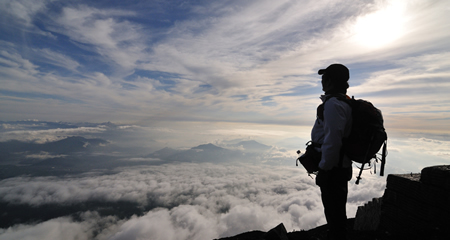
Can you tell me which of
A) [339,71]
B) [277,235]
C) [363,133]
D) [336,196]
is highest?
[339,71]

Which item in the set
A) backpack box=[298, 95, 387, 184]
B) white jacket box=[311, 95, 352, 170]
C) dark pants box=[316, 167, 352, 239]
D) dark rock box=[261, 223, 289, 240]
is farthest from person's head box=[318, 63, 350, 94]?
dark rock box=[261, 223, 289, 240]

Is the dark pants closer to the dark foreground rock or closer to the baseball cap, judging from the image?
the dark foreground rock

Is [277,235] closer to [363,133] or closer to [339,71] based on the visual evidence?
[363,133]

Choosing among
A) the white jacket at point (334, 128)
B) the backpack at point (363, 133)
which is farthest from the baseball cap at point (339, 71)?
the white jacket at point (334, 128)

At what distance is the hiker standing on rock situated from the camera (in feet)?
11.2

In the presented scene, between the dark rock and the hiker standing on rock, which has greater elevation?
the hiker standing on rock

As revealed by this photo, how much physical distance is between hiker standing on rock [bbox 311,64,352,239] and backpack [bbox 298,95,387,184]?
97mm

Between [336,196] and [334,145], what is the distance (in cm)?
111

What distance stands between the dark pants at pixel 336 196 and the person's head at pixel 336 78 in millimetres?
1605

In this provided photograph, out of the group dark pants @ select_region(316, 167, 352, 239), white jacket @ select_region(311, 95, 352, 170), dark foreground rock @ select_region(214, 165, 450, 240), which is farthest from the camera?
dark foreground rock @ select_region(214, 165, 450, 240)

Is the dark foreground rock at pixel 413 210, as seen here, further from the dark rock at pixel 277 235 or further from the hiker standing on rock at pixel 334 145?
the hiker standing on rock at pixel 334 145

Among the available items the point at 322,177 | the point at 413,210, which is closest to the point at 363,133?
the point at 322,177

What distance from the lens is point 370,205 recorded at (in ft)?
19.1

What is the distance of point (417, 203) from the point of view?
4199 mm
